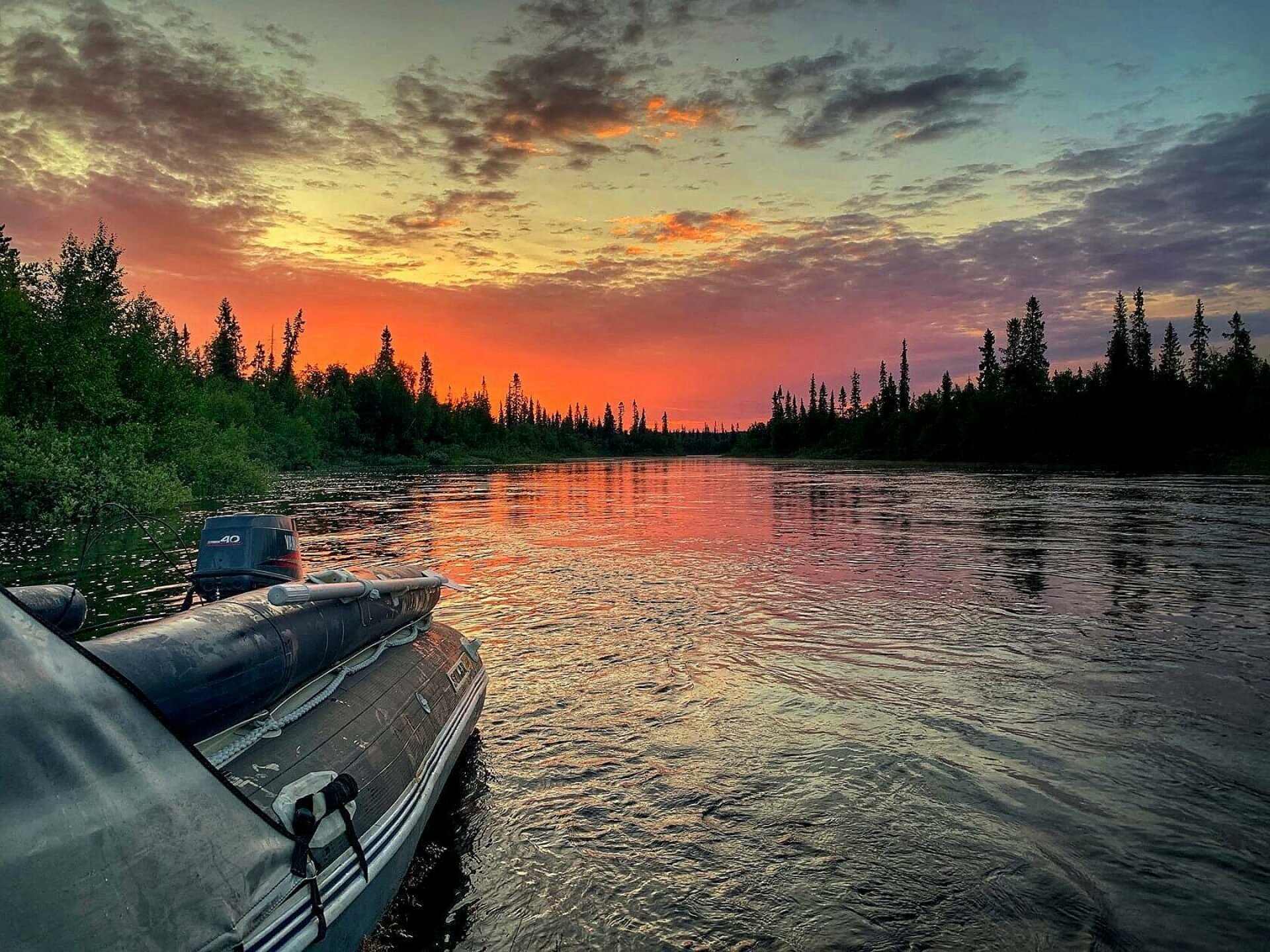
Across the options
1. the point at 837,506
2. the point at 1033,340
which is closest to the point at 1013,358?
the point at 1033,340

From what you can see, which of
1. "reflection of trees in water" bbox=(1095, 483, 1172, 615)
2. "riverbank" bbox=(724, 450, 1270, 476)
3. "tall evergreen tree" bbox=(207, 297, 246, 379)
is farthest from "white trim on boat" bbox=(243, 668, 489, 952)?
"tall evergreen tree" bbox=(207, 297, 246, 379)

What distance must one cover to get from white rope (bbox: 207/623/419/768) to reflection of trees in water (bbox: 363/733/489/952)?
1.27 meters

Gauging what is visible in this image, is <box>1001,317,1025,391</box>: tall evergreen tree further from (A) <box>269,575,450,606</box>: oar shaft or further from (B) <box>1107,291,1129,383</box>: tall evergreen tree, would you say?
(A) <box>269,575,450,606</box>: oar shaft

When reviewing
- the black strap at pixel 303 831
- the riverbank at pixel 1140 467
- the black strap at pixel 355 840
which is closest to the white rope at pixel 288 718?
the black strap at pixel 303 831

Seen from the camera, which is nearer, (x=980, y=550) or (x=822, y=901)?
(x=822, y=901)

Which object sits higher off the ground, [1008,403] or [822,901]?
[1008,403]

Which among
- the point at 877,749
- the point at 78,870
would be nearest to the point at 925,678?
the point at 877,749

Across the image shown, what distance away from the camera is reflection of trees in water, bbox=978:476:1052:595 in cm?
1495

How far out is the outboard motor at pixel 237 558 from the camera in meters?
6.49

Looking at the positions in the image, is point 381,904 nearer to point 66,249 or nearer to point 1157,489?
point 66,249

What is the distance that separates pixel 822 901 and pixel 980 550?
1632cm

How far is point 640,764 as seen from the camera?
20.7ft

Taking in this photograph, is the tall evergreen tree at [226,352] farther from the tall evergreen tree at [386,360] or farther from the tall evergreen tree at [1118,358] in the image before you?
the tall evergreen tree at [1118,358]

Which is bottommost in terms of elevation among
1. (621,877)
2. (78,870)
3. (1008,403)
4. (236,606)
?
(621,877)
